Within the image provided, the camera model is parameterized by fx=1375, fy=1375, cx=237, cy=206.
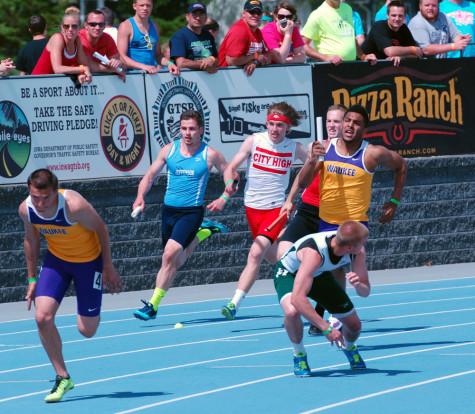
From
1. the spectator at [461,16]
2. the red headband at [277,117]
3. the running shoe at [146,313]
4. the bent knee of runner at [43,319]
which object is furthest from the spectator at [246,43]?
the bent knee of runner at [43,319]

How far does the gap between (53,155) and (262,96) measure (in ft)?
9.39

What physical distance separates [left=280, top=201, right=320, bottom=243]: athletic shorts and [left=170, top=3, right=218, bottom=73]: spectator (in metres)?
4.00

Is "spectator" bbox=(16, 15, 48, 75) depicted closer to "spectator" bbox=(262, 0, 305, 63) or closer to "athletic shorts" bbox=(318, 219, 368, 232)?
"spectator" bbox=(262, 0, 305, 63)

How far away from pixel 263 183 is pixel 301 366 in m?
4.03

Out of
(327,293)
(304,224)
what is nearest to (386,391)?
(327,293)

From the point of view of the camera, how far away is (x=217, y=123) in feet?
54.6

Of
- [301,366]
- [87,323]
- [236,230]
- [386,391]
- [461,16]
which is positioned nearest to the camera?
[386,391]

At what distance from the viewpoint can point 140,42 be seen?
629 inches

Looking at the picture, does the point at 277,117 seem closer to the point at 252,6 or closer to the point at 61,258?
the point at 252,6

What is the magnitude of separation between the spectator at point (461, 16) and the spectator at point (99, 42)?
5.27 m

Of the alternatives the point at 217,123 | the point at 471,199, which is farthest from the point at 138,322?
the point at 471,199

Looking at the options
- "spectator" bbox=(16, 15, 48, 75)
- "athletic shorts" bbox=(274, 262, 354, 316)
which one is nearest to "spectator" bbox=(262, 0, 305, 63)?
"spectator" bbox=(16, 15, 48, 75)

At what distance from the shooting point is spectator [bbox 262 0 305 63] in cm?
1675

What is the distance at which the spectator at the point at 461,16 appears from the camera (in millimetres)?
18828
